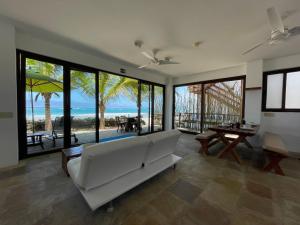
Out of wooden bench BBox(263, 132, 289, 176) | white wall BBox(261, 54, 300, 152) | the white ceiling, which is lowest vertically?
wooden bench BBox(263, 132, 289, 176)

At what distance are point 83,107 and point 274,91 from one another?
5.82 meters

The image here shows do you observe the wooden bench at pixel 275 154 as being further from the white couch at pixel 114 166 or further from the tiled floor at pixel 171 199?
the white couch at pixel 114 166

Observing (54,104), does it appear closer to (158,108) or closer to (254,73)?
(158,108)

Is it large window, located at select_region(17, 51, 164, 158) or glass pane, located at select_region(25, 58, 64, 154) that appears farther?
glass pane, located at select_region(25, 58, 64, 154)

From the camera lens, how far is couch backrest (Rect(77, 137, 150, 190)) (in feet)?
4.28

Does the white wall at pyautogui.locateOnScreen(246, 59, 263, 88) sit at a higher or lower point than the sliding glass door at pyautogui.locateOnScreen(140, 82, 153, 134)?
higher

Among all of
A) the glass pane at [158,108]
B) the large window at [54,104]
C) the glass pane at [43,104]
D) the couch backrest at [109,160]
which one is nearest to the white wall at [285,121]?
the glass pane at [158,108]

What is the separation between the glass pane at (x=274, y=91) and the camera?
394cm

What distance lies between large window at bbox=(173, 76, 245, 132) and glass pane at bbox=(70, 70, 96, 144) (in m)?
4.12

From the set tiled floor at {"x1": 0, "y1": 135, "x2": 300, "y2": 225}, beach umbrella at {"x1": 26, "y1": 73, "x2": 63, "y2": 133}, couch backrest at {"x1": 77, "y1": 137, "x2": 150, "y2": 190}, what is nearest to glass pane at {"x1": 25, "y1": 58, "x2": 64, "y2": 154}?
beach umbrella at {"x1": 26, "y1": 73, "x2": 63, "y2": 133}

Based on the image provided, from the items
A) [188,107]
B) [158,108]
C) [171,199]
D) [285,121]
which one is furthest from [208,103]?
[171,199]

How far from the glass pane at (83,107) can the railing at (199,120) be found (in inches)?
166

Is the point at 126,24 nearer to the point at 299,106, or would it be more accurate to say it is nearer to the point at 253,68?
the point at 253,68

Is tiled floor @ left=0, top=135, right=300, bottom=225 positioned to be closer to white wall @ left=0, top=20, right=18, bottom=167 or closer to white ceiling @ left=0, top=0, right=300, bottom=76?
white wall @ left=0, top=20, right=18, bottom=167
